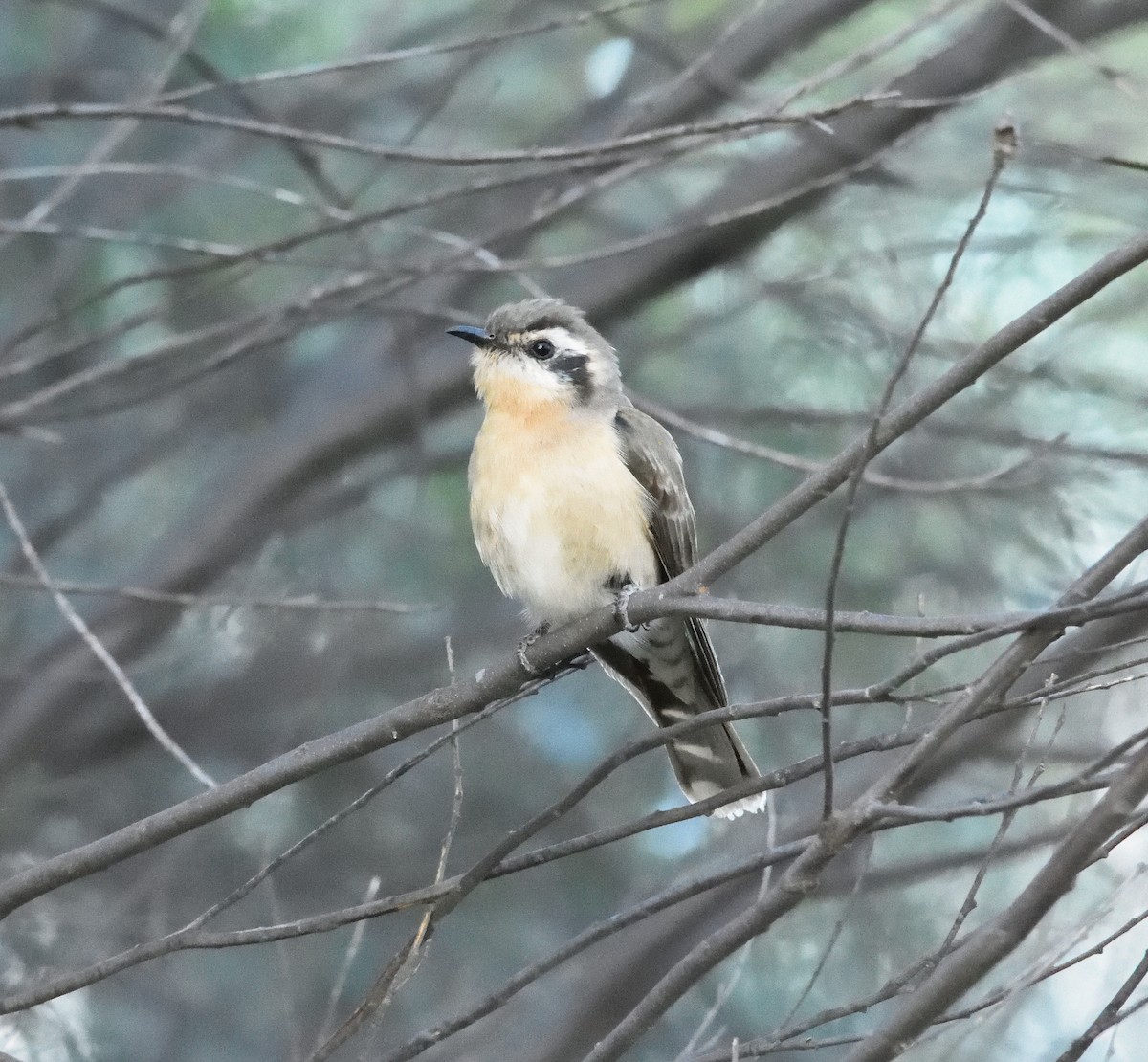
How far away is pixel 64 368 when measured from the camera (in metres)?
7.70

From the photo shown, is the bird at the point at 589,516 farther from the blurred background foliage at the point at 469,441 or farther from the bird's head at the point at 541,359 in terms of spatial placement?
the blurred background foliage at the point at 469,441

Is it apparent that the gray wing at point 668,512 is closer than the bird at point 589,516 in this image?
No

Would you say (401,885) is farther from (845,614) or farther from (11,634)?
(845,614)

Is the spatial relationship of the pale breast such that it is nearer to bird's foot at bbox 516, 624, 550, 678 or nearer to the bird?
the bird

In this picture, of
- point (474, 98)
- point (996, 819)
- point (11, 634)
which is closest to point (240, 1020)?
point (11, 634)

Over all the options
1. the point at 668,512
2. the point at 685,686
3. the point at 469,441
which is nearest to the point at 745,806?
the point at 685,686

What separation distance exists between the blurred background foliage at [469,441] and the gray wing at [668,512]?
118cm

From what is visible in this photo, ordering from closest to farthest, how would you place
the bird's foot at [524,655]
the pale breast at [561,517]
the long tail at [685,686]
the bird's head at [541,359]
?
the bird's foot at [524,655]
the pale breast at [561,517]
the long tail at [685,686]
the bird's head at [541,359]

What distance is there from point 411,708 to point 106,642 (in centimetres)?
342

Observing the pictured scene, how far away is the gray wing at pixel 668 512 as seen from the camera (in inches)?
202

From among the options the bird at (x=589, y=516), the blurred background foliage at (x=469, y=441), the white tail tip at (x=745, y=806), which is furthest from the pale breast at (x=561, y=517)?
the blurred background foliage at (x=469, y=441)

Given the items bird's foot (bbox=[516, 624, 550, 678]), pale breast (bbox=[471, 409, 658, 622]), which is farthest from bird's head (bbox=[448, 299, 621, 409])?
bird's foot (bbox=[516, 624, 550, 678])

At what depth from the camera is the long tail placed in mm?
5117

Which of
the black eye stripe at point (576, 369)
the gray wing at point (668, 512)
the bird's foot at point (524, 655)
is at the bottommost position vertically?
the bird's foot at point (524, 655)
